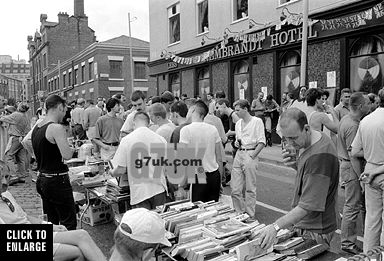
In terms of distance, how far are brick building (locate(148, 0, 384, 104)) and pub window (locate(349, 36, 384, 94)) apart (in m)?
0.03

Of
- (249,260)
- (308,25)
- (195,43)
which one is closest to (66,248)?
(249,260)

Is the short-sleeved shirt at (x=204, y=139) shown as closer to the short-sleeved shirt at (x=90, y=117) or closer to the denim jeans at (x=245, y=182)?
the denim jeans at (x=245, y=182)

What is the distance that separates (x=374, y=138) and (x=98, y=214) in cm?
432

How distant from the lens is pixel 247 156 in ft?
20.0

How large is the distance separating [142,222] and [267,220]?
4.08 m

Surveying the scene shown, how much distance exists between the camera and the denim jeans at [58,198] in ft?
15.2

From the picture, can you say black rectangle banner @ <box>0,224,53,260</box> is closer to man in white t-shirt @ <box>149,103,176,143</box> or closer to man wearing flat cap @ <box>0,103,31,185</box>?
man in white t-shirt @ <box>149,103,176,143</box>

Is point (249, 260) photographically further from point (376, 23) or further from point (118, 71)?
point (118, 71)

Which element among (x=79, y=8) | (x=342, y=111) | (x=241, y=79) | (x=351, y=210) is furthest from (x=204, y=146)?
(x=79, y=8)

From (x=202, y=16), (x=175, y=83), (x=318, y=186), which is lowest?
(x=318, y=186)

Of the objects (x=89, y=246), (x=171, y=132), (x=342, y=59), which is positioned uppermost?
(x=342, y=59)

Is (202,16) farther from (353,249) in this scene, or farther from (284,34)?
(353,249)

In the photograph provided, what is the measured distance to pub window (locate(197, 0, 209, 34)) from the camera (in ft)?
61.0

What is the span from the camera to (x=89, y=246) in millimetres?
3367
